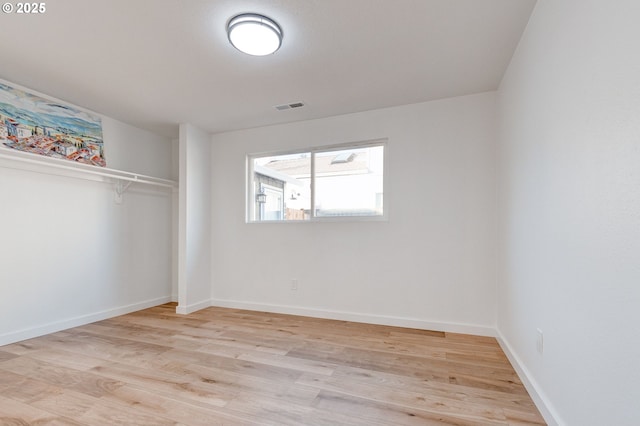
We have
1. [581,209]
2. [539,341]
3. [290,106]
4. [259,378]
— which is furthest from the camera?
[290,106]

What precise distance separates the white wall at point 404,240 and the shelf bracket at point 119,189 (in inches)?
60.6

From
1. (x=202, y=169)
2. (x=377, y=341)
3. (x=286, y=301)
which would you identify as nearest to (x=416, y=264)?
(x=377, y=341)

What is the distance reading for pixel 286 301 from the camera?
12.3ft

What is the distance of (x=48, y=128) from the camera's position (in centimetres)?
302

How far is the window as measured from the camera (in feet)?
11.3

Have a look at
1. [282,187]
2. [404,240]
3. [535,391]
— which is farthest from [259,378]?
[282,187]

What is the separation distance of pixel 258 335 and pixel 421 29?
116 inches

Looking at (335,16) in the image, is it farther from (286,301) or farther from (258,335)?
(286,301)

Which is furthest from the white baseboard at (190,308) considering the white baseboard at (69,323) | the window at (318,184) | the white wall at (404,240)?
the window at (318,184)

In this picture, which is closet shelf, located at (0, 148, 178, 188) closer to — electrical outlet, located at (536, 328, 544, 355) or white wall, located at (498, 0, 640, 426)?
white wall, located at (498, 0, 640, 426)

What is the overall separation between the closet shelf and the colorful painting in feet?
0.37

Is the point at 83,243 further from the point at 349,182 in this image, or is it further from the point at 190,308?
the point at 349,182

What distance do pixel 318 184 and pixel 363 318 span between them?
1.66 metres

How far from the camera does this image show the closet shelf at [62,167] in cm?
268
